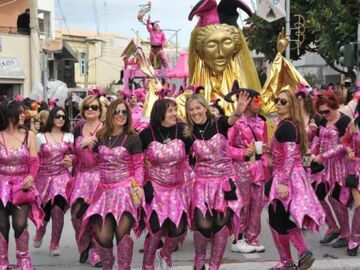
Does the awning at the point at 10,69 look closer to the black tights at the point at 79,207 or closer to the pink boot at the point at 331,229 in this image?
the black tights at the point at 79,207

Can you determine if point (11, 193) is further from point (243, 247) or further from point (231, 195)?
point (243, 247)

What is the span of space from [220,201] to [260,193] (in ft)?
4.70

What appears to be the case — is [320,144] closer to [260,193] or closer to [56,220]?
[260,193]

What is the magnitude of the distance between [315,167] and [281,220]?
1.23m

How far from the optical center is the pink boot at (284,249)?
5.53 m

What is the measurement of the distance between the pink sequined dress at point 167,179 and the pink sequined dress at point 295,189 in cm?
93

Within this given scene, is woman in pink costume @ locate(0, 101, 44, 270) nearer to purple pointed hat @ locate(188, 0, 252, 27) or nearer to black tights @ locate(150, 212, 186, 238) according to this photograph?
black tights @ locate(150, 212, 186, 238)

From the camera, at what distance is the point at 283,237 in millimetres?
5516

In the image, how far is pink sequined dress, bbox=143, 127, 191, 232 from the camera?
5176 mm

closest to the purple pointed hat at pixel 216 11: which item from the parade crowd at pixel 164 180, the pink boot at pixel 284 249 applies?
the parade crowd at pixel 164 180

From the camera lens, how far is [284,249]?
18.3 feet

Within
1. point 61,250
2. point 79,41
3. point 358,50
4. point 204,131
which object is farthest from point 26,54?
point 204,131

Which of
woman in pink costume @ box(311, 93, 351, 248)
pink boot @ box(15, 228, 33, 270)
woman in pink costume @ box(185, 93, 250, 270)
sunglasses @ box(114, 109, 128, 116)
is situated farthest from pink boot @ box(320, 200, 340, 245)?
pink boot @ box(15, 228, 33, 270)

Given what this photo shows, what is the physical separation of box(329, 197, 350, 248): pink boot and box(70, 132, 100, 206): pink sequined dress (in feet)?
8.71
